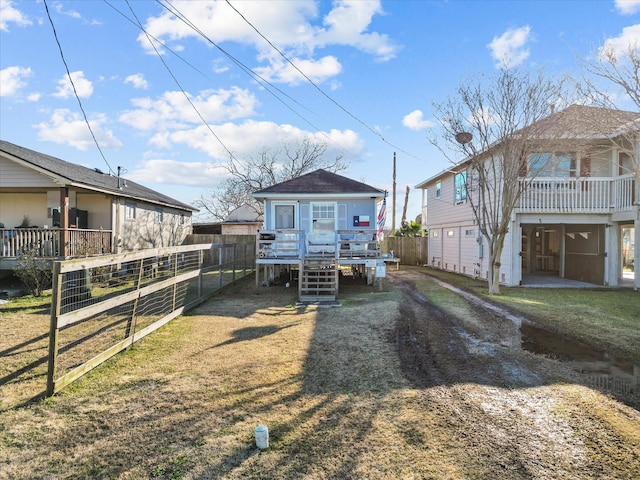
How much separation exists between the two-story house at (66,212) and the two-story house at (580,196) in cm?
1368

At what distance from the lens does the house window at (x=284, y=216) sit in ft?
43.3

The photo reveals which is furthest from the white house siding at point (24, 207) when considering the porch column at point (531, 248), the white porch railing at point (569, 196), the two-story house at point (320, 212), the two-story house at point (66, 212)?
the porch column at point (531, 248)

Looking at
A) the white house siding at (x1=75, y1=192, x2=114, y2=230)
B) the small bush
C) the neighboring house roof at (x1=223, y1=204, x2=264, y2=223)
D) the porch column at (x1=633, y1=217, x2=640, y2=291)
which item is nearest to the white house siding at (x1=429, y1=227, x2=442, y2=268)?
the porch column at (x1=633, y1=217, x2=640, y2=291)

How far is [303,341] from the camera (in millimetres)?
5719

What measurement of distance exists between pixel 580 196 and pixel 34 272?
16710mm

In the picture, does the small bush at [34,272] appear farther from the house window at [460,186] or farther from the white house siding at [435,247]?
the white house siding at [435,247]

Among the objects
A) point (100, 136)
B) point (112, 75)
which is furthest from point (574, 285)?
point (100, 136)

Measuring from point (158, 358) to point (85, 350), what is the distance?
1200 mm

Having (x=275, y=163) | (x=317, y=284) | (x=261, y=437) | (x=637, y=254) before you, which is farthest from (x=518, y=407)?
(x=275, y=163)

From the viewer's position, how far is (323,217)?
520 inches

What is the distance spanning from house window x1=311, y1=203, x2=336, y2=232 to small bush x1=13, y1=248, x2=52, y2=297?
8143 mm

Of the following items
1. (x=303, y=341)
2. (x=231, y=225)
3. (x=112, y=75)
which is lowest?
(x=303, y=341)

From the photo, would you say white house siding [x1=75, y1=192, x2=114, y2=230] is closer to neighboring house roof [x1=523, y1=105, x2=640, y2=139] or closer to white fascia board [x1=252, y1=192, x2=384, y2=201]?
white fascia board [x1=252, y1=192, x2=384, y2=201]

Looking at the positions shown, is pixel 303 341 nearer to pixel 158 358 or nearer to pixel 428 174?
pixel 158 358
